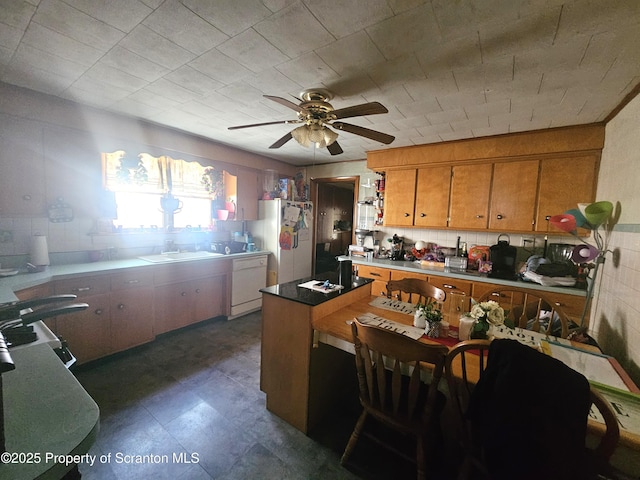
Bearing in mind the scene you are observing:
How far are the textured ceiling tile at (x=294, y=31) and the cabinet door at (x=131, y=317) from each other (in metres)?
2.51

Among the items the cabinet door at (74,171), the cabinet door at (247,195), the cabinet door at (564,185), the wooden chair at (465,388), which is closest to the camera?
the wooden chair at (465,388)

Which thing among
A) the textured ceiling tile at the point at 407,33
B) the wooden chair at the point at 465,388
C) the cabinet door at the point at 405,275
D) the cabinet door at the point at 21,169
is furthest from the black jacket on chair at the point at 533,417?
the cabinet door at the point at 21,169

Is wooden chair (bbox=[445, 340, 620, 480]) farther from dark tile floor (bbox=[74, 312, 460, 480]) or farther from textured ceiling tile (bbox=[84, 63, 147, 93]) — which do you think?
textured ceiling tile (bbox=[84, 63, 147, 93])

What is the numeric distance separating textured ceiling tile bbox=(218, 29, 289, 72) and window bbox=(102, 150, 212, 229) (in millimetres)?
1986

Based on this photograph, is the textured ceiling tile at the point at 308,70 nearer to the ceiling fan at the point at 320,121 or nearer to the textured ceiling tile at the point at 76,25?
the ceiling fan at the point at 320,121

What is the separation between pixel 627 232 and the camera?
5.49 feet

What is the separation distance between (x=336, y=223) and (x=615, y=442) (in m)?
4.81

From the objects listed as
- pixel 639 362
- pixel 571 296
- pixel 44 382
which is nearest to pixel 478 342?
pixel 639 362

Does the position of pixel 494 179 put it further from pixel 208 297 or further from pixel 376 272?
pixel 208 297

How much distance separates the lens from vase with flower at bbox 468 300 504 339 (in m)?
1.32

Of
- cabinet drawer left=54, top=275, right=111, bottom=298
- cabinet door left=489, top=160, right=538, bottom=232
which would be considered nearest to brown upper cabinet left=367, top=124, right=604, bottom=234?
cabinet door left=489, top=160, right=538, bottom=232

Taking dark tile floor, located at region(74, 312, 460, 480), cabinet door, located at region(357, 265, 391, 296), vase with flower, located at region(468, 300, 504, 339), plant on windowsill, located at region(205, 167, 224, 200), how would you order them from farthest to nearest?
plant on windowsill, located at region(205, 167, 224, 200)
cabinet door, located at region(357, 265, 391, 296)
dark tile floor, located at region(74, 312, 460, 480)
vase with flower, located at region(468, 300, 504, 339)

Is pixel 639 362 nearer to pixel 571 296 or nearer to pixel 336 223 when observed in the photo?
pixel 571 296

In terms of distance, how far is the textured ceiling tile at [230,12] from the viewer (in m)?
1.16
